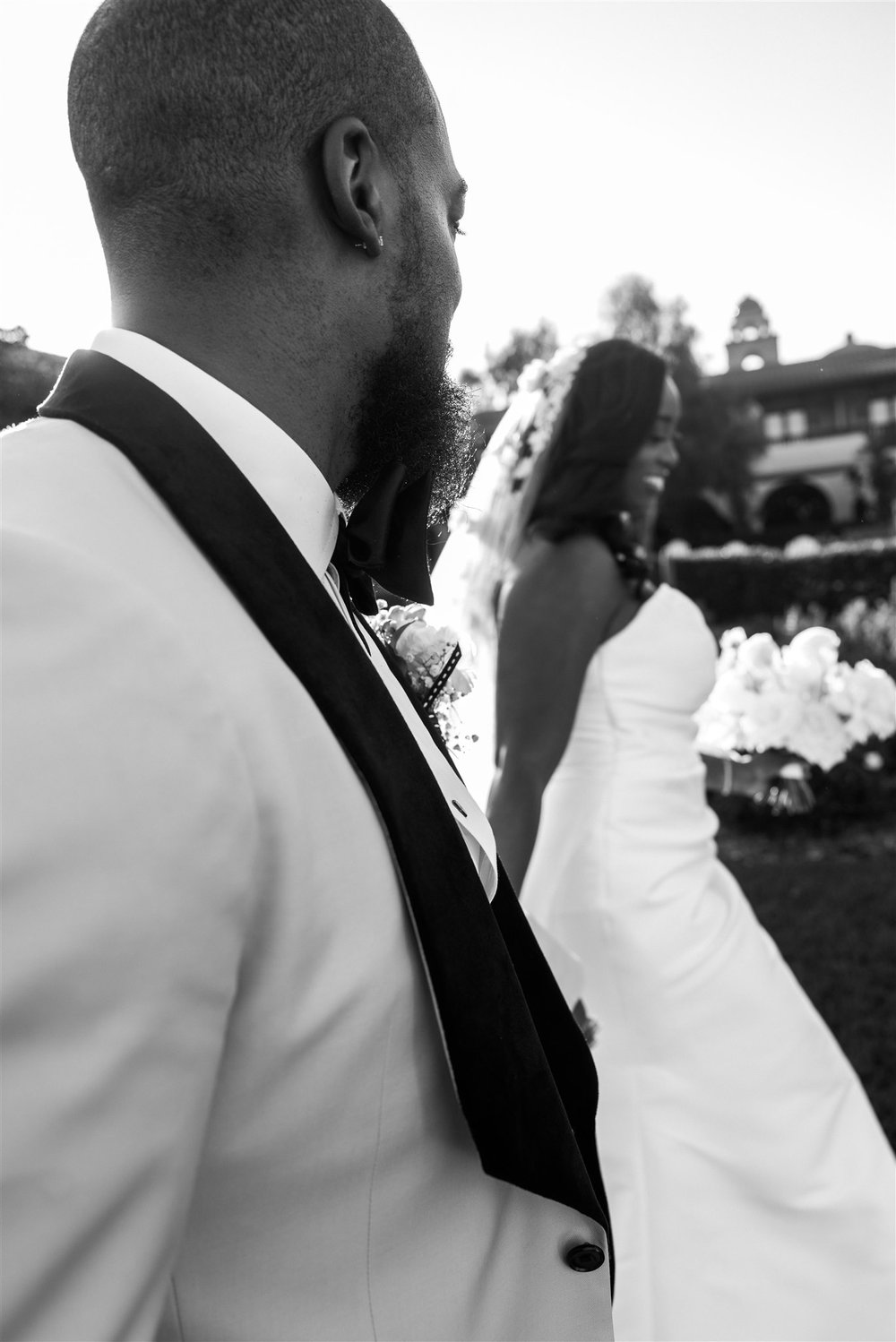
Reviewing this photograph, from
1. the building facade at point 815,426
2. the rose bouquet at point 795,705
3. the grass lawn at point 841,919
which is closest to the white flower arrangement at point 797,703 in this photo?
the rose bouquet at point 795,705

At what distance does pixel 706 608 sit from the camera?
17.3m

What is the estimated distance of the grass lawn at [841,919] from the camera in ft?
16.4

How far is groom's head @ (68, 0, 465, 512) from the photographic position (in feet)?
4.12

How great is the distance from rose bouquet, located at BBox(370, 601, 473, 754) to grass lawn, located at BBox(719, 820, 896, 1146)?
3.00 meters

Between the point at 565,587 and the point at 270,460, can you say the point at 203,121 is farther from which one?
the point at 565,587

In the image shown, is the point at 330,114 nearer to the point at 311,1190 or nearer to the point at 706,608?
the point at 311,1190

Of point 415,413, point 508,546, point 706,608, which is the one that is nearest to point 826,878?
point 508,546

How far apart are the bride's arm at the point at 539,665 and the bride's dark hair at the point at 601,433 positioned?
17cm

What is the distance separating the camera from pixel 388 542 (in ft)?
5.01

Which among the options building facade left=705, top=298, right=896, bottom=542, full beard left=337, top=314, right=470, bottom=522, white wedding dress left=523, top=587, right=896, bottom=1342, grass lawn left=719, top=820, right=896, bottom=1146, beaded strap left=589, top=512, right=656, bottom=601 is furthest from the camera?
building facade left=705, top=298, right=896, bottom=542

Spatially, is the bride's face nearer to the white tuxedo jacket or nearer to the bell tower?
the white tuxedo jacket

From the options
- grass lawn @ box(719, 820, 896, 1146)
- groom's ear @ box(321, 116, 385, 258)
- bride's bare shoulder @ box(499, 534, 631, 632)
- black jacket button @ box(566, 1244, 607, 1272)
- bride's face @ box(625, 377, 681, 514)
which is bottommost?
grass lawn @ box(719, 820, 896, 1146)

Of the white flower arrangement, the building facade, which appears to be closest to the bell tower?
the building facade

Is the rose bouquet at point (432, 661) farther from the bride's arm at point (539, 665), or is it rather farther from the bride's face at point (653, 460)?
the bride's face at point (653, 460)
